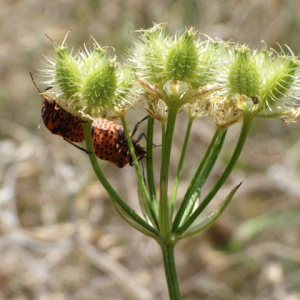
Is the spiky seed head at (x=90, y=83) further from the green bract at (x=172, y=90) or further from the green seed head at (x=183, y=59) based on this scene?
the green seed head at (x=183, y=59)

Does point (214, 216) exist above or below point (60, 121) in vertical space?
below

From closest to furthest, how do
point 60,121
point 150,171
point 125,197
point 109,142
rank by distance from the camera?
point 150,171 → point 60,121 → point 109,142 → point 125,197

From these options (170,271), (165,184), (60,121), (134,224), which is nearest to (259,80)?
(165,184)

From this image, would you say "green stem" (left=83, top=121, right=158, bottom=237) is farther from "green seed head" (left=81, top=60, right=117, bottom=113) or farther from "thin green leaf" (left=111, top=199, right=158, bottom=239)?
"green seed head" (left=81, top=60, right=117, bottom=113)

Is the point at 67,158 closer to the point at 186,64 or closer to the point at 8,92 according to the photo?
the point at 8,92

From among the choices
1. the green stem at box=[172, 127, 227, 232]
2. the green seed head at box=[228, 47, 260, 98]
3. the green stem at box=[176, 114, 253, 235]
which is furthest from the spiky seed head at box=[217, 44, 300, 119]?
the green stem at box=[172, 127, 227, 232]

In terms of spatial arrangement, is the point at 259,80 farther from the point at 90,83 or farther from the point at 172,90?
the point at 90,83

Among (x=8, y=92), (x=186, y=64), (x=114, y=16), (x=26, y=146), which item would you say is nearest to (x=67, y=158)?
(x=26, y=146)

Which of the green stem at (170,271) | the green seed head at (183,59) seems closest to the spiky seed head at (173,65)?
the green seed head at (183,59)
